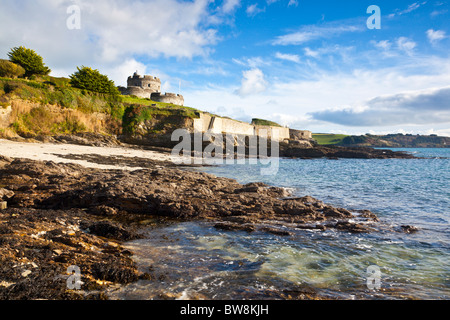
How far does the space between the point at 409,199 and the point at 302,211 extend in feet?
34.6

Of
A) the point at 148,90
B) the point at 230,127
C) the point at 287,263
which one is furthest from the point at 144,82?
the point at 287,263

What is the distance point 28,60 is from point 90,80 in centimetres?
802

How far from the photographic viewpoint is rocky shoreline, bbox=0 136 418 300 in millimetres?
4577

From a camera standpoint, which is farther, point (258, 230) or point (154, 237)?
point (258, 230)

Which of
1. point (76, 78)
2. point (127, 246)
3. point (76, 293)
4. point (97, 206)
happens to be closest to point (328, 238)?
point (127, 246)

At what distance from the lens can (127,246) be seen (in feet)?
21.7

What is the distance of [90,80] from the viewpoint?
4094 centimetres

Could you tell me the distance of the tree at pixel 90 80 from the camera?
132 feet

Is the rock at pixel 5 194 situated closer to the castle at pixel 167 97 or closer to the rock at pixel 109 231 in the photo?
the rock at pixel 109 231

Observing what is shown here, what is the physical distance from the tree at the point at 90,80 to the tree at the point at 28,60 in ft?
13.7

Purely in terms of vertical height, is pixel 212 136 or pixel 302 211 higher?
pixel 212 136

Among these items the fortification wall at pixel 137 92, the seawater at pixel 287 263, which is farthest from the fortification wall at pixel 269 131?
the seawater at pixel 287 263
